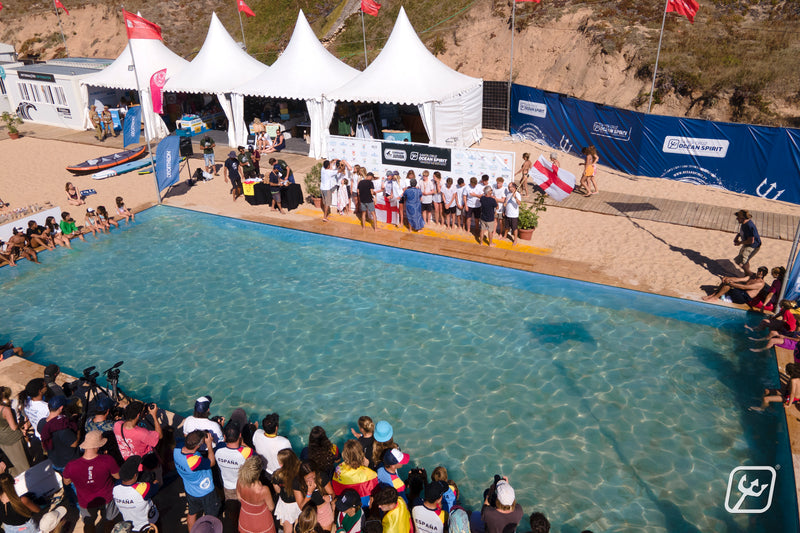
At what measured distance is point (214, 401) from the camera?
9688 mm

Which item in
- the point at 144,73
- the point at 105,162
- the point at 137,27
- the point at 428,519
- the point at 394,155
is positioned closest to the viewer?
the point at 428,519

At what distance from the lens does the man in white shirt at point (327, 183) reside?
52.8 feet

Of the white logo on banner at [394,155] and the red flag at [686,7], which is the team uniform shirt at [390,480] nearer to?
the white logo on banner at [394,155]

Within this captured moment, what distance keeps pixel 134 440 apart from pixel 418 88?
17305 millimetres

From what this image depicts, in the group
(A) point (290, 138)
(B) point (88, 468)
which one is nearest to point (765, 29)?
(A) point (290, 138)

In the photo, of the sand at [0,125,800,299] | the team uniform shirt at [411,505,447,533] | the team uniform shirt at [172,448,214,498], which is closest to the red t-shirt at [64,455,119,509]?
the team uniform shirt at [172,448,214,498]

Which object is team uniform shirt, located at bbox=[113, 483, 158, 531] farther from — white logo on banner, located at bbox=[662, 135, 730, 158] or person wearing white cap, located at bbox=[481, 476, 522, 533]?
white logo on banner, located at bbox=[662, 135, 730, 158]

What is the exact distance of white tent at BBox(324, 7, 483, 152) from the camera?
20.7 m

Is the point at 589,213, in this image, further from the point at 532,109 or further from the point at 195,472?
the point at 195,472

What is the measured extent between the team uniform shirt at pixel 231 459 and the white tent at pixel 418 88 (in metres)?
16.2

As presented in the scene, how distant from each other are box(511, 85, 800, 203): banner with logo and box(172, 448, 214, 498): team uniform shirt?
1710 cm

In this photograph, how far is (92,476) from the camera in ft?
20.2

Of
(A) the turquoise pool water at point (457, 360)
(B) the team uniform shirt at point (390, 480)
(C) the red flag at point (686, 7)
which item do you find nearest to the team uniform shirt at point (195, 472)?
(B) the team uniform shirt at point (390, 480)

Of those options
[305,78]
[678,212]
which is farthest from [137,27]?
[678,212]
